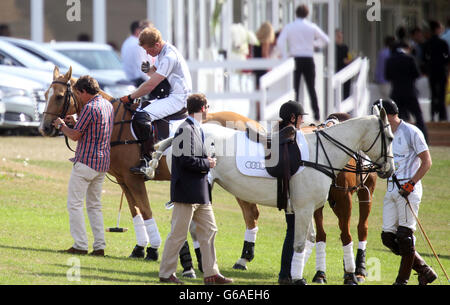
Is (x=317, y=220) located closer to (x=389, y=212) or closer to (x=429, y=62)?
(x=389, y=212)

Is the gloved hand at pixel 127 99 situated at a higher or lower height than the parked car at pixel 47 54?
lower

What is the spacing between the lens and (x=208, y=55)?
24766 mm

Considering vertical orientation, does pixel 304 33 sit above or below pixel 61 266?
above

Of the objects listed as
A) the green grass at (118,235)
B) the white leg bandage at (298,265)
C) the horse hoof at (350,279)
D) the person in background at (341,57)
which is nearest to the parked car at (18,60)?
the green grass at (118,235)

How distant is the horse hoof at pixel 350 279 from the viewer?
36.1 ft

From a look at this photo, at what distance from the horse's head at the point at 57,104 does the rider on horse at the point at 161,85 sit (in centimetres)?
70

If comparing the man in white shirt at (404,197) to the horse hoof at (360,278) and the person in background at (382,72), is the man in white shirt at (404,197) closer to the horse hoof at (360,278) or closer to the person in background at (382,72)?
the horse hoof at (360,278)

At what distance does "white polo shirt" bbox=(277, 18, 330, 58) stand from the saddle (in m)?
11.0

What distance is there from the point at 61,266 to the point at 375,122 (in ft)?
12.5

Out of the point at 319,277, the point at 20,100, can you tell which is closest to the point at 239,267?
the point at 319,277
